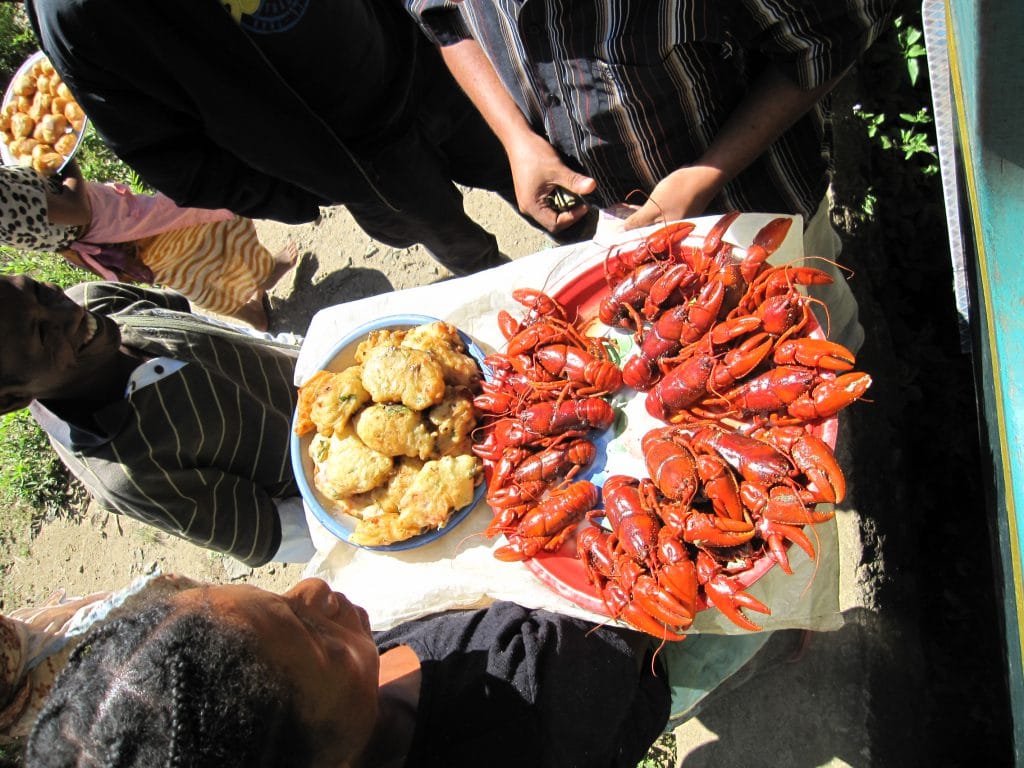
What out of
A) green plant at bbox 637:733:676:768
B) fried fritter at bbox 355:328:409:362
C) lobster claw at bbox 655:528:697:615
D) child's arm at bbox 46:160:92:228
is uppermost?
child's arm at bbox 46:160:92:228

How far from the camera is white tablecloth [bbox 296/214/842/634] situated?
199cm

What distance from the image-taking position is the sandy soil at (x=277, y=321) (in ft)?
16.0

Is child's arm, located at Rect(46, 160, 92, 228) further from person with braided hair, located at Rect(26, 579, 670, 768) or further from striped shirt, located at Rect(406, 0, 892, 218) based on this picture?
person with braided hair, located at Rect(26, 579, 670, 768)

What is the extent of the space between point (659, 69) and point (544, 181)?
2.15 feet

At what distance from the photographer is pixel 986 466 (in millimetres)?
2252

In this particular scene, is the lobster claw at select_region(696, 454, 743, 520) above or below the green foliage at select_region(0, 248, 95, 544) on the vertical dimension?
above

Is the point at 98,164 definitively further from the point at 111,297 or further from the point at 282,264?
the point at 111,297

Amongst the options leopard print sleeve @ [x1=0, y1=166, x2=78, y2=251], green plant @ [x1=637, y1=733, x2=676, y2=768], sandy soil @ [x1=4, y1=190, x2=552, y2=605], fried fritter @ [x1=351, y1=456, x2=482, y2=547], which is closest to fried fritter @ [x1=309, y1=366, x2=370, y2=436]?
fried fritter @ [x1=351, y1=456, x2=482, y2=547]


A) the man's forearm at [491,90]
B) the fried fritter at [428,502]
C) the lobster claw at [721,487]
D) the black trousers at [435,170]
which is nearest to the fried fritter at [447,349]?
the fried fritter at [428,502]

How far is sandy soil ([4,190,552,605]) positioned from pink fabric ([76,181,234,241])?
4.49ft

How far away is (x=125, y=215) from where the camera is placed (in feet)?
12.7

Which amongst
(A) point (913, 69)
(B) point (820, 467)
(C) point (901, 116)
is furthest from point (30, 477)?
(A) point (913, 69)

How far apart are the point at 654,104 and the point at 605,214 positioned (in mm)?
507

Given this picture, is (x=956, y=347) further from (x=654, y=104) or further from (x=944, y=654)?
(x=654, y=104)
